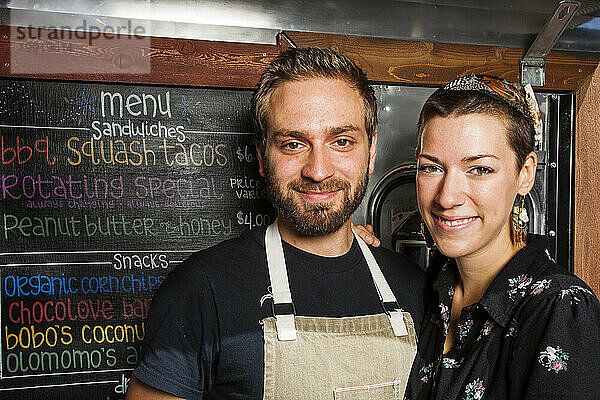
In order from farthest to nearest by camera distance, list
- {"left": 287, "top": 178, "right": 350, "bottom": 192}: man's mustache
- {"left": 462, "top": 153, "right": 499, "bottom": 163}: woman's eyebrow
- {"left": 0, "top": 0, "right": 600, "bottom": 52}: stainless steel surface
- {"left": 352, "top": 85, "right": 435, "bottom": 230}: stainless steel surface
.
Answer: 1. {"left": 352, "top": 85, "right": 435, "bottom": 230}: stainless steel surface
2. {"left": 0, "top": 0, "right": 600, "bottom": 52}: stainless steel surface
3. {"left": 287, "top": 178, "right": 350, "bottom": 192}: man's mustache
4. {"left": 462, "top": 153, "right": 499, "bottom": 163}: woman's eyebrow

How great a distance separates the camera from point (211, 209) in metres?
2.38

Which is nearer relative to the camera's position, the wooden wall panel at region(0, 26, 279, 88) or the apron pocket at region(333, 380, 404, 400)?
the apron pocket at region(333, 380, 404, 400)

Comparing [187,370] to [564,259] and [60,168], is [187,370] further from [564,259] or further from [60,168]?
[564,259]

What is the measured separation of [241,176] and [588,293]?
4.62 ft

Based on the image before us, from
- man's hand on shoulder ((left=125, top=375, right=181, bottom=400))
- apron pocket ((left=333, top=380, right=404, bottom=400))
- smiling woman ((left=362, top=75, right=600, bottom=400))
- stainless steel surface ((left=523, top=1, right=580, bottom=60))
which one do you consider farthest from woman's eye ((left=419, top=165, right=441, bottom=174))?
stainless steel surface ((left=523, top=1, right=580, bottom=60))

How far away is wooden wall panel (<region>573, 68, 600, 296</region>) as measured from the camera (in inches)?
106

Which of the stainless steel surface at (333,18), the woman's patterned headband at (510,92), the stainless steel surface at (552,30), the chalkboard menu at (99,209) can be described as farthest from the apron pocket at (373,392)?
the stainless steel surface at (552,30)

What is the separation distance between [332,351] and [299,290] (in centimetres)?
20

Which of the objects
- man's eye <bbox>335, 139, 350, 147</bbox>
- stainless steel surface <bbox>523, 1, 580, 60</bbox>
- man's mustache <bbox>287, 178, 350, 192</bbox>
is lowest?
man's mustache <bbox>287, 178, 350, 192</bbox>

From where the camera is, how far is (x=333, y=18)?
2.60 m

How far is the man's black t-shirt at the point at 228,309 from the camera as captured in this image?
1.59m

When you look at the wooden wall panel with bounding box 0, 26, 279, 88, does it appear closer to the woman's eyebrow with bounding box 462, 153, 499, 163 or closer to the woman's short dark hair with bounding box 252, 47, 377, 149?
the woman's short dark hair with bounding box 252, 47, 377, 149

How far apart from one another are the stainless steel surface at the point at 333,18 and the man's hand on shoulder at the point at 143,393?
139 centimetres

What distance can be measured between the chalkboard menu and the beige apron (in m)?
0.64
